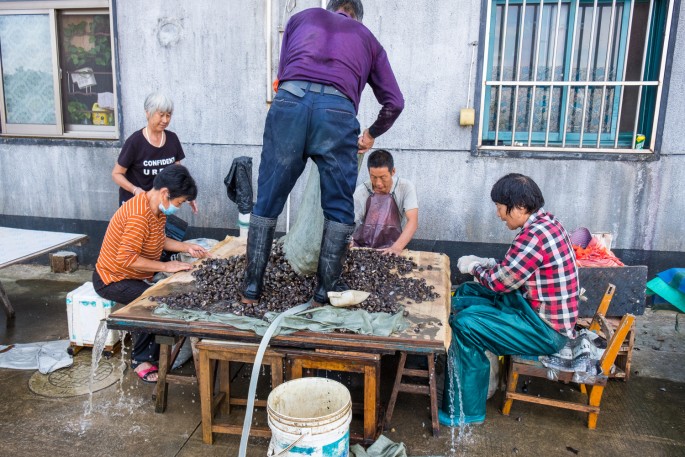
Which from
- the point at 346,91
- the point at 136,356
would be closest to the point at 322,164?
the point at 346,91

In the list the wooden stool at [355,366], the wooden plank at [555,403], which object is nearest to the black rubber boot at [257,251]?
the wooden stool at [355,366]

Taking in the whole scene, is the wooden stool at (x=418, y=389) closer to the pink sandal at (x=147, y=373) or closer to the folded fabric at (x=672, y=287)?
the pink sandal at (x=147, y=373)

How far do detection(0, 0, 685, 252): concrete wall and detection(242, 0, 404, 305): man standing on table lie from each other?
215 cm

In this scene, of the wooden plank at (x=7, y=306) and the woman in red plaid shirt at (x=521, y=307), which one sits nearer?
the woman in red plaid shirt at (x=521, y=307)

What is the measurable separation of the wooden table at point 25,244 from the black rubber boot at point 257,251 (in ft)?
7.01

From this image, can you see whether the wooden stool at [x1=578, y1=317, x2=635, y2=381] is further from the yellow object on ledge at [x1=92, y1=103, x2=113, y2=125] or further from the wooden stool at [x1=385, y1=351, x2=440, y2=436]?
the yellow object on ledge at [x1=92, y1=103, x2=113, y2=125]

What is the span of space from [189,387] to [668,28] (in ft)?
15.9

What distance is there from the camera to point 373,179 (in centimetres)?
427

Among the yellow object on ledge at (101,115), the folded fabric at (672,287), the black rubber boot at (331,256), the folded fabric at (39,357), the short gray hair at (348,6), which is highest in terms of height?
the short gray hair at (348,6)

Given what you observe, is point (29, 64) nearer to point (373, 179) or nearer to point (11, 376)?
point (11, 376)

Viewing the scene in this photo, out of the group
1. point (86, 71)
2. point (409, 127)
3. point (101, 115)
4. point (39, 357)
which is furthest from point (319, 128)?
point (86, 71)

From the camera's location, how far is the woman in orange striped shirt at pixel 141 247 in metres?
3.37

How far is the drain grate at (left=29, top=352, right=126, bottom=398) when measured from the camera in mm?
3510

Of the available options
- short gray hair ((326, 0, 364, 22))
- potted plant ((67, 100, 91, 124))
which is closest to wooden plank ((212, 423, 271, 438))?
short gray hair ((326, 0, 364, 22))
